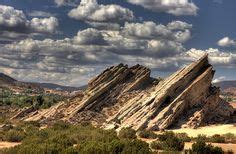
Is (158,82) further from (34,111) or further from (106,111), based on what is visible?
(34,111)

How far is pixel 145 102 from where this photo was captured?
62.5 m

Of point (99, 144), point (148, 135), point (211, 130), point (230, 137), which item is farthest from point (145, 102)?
point (99, 144)

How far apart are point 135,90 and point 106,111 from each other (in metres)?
6.30

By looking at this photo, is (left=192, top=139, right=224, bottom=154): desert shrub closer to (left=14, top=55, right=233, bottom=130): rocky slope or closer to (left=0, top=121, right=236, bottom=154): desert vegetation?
(left=0, top=121, right=236, bottom=154): desert vegetation

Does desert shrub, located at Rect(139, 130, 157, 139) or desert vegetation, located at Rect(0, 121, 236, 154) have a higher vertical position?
desert vegetation, located at Rect(0, 121, 236, 154)

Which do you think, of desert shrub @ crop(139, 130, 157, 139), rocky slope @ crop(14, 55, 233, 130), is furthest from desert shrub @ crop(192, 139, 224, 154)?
rocky slope @ crop(14, 55, 233, 130)

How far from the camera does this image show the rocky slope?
196 ft

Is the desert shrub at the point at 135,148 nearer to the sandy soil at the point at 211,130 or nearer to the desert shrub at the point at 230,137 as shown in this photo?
the desert shrub at the point at 230,137

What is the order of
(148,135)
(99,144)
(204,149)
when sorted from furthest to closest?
(148,135)
(204,149)
(99,144)

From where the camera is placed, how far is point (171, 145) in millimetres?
38594

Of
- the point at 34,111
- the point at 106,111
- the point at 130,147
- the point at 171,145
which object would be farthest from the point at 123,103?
the point at 130,147

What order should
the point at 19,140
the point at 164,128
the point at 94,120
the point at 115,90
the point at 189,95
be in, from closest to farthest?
the point at 19,140 → the point at 164,128 → the point at 189,95 → the point at 94,120 → the point at 115,90

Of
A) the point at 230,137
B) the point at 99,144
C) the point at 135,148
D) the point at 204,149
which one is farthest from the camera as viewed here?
the point at 230,137

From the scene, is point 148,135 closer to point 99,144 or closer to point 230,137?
point 230,137
